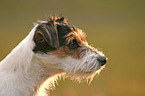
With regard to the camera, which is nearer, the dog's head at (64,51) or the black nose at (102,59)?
the dog's head at (64,51)

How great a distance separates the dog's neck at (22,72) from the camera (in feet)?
11.4

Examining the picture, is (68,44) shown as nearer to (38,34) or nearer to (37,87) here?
(38,34)

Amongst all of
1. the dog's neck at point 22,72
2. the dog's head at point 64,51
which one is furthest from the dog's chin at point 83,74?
the dog's neck at point 22,72

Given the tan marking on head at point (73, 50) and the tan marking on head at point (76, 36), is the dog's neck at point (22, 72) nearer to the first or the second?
the tan marking on head at point (73, 50)

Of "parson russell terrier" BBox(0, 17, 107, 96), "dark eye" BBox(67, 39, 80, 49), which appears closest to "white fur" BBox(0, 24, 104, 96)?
"parson russell terrier" BBox(0, 17, 107, 96)

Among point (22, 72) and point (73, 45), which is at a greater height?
point (73, 45)

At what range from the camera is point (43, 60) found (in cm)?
357

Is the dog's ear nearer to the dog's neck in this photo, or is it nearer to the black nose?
the dog's neck

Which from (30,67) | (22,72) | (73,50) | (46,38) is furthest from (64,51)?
(22,72)

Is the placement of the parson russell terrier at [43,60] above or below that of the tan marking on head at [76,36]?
below

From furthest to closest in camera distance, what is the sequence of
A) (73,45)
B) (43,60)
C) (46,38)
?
(73,45) < (43,60) < (46,38)

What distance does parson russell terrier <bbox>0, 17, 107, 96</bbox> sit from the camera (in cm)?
349

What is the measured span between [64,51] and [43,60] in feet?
1.16

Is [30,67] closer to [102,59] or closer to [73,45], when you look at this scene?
[73,45]
